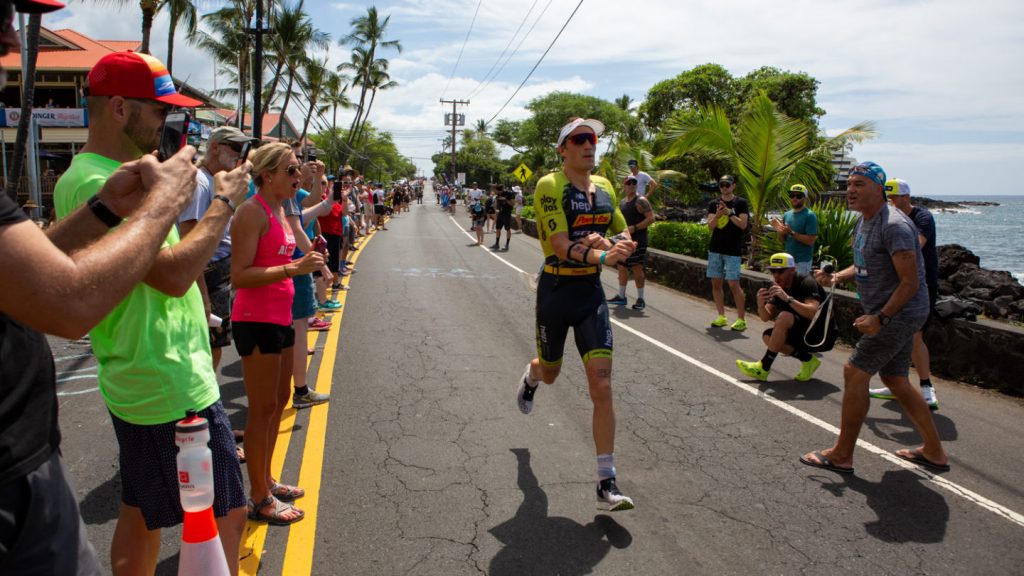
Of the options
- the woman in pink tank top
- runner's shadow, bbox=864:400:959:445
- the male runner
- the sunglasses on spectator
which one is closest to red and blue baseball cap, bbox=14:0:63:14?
the woman in pink tank top

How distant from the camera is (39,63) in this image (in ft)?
115

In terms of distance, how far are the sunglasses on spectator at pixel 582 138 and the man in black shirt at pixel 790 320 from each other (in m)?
3.01

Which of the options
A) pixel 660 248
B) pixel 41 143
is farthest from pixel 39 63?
pixel 660 248

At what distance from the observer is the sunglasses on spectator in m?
4.36

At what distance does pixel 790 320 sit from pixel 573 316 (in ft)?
11.1

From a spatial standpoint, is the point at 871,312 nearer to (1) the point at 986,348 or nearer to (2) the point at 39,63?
(1) the point at 986,348

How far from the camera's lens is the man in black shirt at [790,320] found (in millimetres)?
6688

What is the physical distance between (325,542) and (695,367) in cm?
460

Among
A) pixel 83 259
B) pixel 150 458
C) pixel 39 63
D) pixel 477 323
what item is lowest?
pixel 477 323

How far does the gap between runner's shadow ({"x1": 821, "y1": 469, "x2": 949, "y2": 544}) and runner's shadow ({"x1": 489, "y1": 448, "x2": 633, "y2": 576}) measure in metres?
1.47

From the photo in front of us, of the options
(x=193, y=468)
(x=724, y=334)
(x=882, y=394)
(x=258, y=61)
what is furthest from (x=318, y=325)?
(x=258, y=61)

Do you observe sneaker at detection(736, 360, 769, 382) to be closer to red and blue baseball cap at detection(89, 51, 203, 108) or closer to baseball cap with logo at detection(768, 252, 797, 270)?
baseball cap with logo at detection(768, 252, 797, 270)

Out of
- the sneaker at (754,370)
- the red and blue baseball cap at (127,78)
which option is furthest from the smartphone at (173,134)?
the sneaker at (754,370)

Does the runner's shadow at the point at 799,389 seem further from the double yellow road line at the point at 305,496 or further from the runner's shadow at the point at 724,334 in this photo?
the double yellow road line at the point at 305,496
